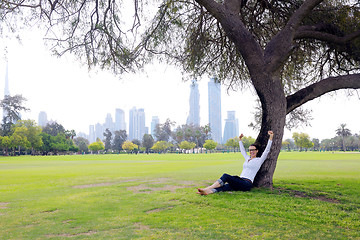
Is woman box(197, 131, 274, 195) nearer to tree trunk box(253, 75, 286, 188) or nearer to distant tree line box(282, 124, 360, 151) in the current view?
tree trunk box(253, 75, 286, 188)

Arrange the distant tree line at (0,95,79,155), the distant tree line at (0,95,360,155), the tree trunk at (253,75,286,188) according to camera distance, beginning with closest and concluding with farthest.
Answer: the tree trunk at (253,75,286,188), the distant tree line at (0,95,79,155), the distant tree line at (0,95,360,155)

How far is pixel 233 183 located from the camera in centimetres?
717

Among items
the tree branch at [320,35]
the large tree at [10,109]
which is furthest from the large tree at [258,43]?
the large tree at [10,109]

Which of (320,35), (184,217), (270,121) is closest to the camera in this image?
(184,217)

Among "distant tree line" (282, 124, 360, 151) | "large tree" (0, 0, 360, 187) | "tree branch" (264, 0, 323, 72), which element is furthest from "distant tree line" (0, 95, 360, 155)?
"tree branch" (264, 0, 323, 72)

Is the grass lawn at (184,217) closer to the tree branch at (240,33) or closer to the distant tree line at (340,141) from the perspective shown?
the tree branch at (240,33)

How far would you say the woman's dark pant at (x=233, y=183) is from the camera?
7074 mm

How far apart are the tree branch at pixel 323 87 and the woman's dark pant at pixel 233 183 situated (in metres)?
2.98

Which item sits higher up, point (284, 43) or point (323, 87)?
point (284, 43)

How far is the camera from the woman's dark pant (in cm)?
707

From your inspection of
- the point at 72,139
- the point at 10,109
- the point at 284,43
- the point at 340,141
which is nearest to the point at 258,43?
the point at 284,43

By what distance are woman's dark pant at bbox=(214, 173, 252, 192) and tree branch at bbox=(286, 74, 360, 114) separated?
298cm

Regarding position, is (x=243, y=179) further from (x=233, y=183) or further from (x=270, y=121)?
(x=270, y=121)

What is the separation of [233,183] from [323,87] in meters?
4.33
